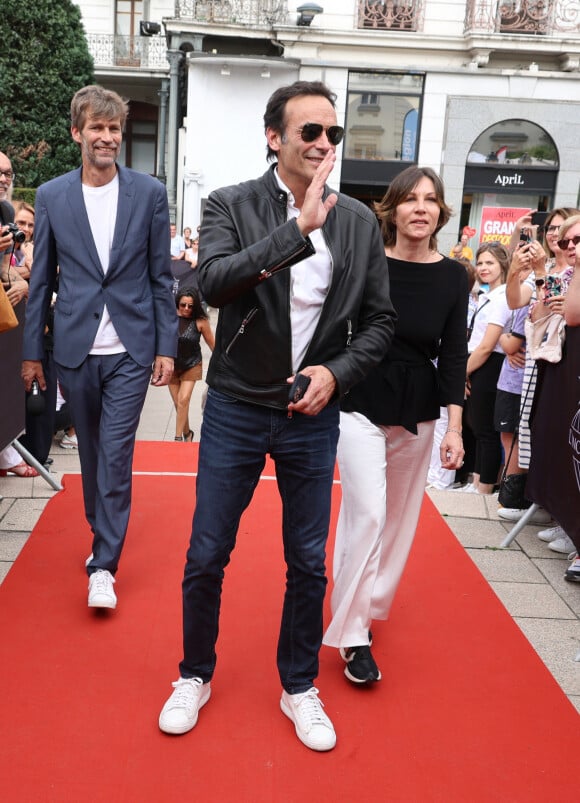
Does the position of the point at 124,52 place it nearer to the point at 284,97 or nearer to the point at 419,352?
the point at 419,352

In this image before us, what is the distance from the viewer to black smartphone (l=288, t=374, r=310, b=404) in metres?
2.54

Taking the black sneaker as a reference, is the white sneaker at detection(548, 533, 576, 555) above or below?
below

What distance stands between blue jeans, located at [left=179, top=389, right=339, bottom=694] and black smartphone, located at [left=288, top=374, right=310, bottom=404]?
0.20 meters

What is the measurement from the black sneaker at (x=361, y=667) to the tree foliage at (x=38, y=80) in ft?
64.4

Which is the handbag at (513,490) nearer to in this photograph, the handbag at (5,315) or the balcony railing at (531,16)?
the handbag at (5,315)

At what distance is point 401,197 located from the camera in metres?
3.35

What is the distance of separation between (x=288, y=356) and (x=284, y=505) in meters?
0.55

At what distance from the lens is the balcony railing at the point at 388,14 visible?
73.4ft

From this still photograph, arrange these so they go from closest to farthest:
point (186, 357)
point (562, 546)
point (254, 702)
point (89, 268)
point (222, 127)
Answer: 1. point (254, 702)
2. point (89, 268)
3. point (562, 546)
4. point (186, 357)
5. point (222, 127)

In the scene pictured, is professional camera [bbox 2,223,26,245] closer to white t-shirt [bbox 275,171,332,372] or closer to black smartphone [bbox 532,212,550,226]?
white t-shirt [bbox 275,171,332,372]

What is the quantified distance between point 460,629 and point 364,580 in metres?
0.82

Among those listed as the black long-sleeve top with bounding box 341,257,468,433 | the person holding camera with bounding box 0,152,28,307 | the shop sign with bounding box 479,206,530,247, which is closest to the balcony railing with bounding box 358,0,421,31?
the shop sign with bounding box 479,206,530,247

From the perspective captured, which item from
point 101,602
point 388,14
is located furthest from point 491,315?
point 388,14

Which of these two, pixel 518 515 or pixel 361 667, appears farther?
pixel 518 515
